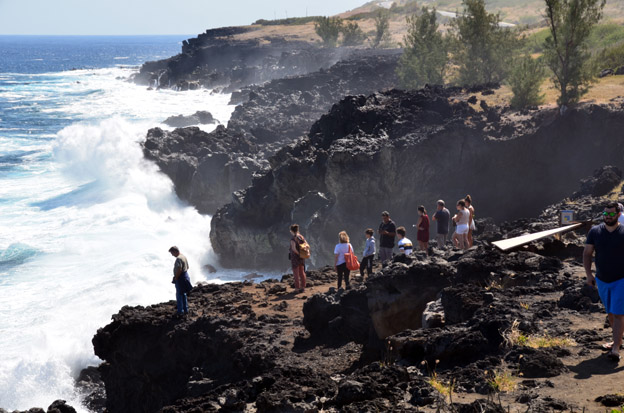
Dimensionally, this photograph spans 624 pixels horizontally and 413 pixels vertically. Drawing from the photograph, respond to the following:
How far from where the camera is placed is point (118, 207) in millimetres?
34156

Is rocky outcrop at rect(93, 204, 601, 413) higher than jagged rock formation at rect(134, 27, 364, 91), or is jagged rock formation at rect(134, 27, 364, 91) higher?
jagged rock formation at rect(134, 27, 364, 91)

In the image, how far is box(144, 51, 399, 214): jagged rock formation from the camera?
34250 mm

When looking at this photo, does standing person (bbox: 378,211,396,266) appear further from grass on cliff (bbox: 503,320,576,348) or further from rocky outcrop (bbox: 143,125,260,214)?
rocky outcrop (bbox: 143,125,260,214)

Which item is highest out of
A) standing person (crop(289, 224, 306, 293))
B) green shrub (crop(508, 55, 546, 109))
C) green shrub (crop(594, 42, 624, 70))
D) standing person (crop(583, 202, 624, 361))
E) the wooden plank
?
green shrub (crop(594, 42, 624, 70))

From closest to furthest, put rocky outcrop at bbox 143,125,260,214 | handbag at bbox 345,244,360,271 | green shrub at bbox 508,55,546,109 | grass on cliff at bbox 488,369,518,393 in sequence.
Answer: grass on cliff at bbox 488,369,518,393 → handbag at bbox 345,244,360,271 → green shrub at bbox 508,55,546,109 → rocky outcrop at bbox 143,125,260,214

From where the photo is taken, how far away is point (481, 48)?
1478 inches

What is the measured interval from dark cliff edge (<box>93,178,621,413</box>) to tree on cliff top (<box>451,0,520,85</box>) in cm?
2137

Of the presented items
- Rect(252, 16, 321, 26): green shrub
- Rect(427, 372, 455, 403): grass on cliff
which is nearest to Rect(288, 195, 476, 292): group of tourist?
Rect(427, 372, 455, 403): grass on cliff

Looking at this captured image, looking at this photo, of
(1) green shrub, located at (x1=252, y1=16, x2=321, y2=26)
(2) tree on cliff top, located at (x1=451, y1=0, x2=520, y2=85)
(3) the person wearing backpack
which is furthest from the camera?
(1) green shrub, located at (x1=252, y1=16, x2=321, y2=26)

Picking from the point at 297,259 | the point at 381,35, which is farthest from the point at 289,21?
the point at 297,259

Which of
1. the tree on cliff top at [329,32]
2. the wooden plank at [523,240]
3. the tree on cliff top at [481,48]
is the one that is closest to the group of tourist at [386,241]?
the wooden plank at [523,240]

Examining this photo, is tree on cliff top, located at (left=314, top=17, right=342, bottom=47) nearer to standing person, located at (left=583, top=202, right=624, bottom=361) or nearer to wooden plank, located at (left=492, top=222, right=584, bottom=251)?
wooden plank, located at (left=492, top=222, right=584, bottom=251)

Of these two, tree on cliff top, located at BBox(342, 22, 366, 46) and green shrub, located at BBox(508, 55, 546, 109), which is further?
tree on cliff top, located at BBox(342, 22, 366, 46)

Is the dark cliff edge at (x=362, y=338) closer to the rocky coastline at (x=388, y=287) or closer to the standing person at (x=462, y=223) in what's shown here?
the rocky coastline at (x=388, y=287)
